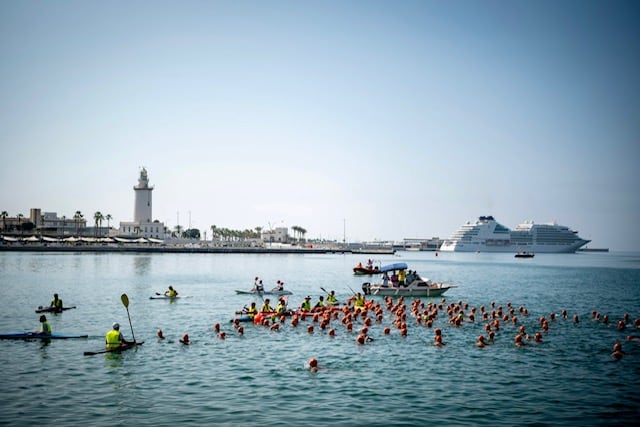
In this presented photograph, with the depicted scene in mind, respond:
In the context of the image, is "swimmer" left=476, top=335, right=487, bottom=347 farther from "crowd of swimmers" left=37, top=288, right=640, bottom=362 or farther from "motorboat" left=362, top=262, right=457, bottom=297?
"motorboat" left=362, top=262, right=457, bottom=297

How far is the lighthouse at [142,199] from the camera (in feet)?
579

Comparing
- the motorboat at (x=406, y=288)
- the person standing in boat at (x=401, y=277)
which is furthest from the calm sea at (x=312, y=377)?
the person standing in boat at (x=401, y=277)

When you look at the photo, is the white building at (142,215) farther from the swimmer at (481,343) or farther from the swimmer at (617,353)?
the swimmer at (617,353)

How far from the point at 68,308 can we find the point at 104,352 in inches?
632

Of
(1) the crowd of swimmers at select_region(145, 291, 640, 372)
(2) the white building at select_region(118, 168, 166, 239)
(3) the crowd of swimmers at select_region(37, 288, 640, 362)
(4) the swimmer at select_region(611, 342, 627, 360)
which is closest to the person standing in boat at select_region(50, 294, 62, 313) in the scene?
(3) the crowd of swimmers at select_region(37, 288, 640, 362)

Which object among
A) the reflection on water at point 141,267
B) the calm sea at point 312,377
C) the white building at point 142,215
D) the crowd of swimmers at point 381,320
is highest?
the white building at point 142,215

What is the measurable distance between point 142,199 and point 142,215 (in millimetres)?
5365

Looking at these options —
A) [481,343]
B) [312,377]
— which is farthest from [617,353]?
[312,377]

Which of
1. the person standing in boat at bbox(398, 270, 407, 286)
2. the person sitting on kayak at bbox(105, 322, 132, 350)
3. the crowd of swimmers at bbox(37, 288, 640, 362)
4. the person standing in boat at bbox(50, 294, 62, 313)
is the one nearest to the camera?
the person sitting on kayak at bbox(105, 322, 132, 350)

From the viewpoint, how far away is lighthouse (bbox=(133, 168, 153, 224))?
176m

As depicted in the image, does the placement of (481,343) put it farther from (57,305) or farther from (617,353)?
(57,305)

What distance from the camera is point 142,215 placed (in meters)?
178

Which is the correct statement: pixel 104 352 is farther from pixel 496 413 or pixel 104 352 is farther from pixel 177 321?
pixel 496 413

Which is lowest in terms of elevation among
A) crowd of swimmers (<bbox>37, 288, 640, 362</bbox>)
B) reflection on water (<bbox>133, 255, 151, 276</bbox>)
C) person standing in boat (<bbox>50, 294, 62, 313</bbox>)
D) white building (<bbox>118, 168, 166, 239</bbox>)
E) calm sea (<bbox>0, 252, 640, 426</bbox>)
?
calm sea (<bbox>0, 252, 640, 426</bbox>)
